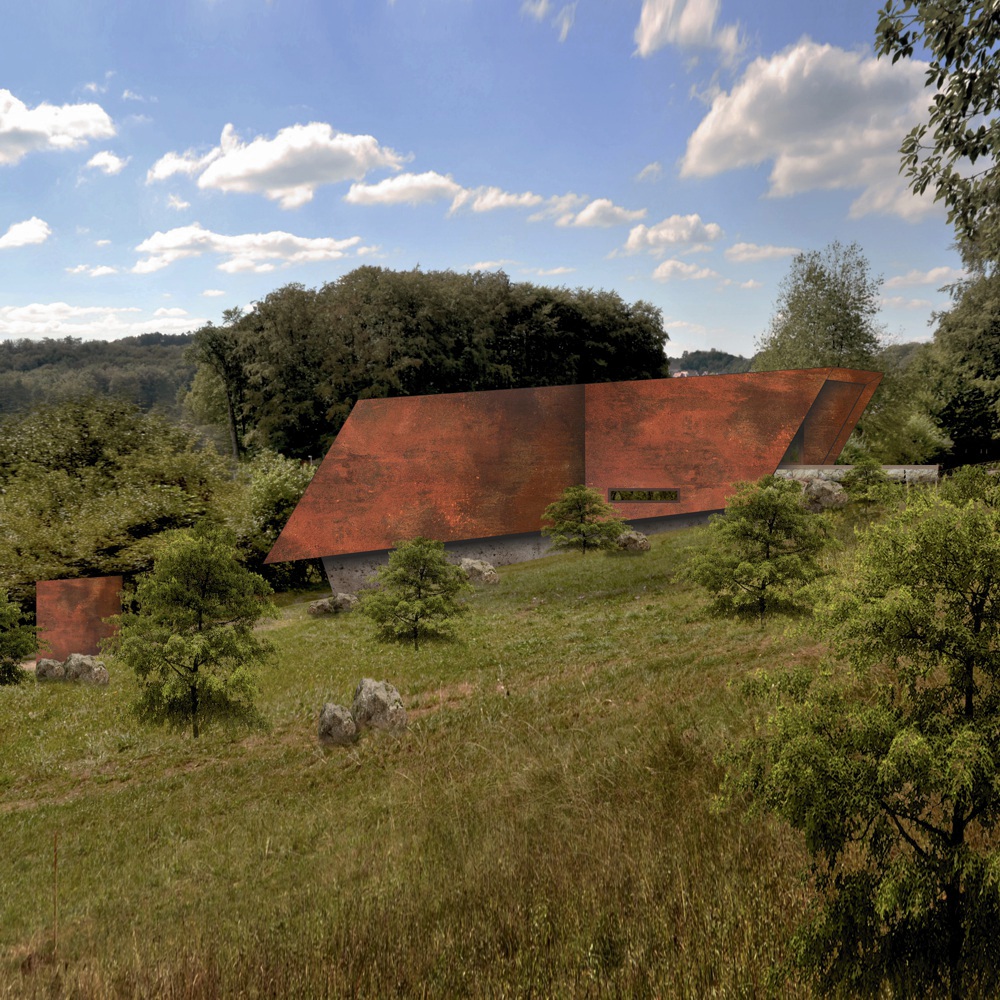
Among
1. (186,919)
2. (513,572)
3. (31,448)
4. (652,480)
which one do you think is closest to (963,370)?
(652,480)

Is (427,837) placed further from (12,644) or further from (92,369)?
(92,369)

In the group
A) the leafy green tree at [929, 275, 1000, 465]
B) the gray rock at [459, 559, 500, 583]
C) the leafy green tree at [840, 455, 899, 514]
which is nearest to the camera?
the leafy green tree at [840, 455, 899, 514]

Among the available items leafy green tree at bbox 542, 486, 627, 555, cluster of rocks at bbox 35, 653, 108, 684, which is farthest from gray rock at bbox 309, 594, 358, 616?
leafy green tree at bbox 542, 486, 627, 555

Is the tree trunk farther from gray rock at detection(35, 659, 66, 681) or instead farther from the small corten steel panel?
the small corten steel panel

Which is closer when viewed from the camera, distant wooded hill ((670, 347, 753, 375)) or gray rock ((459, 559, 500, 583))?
gray rock ((459, 559, 500, 583))

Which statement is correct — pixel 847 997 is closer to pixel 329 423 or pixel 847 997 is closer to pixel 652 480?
pixel 652 480

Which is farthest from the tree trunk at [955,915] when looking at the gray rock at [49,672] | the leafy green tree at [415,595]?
the gray rock at [49,672]

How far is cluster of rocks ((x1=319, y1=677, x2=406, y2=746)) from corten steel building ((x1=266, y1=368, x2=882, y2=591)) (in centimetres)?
1203

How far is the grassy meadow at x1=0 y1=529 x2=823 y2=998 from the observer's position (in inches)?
202

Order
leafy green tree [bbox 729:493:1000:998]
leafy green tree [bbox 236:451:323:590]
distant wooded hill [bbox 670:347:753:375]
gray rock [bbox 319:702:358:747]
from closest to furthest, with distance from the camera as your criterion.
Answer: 1. leafy green tree [bbox 729:493:1000:998]
2. gray rock [bbox 319:702:358:747]
3. leafy green tree [bbox 236:451:323:590]
4. distant wooded hill [bbox 670:347:753:375]

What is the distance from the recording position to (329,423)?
157 feet

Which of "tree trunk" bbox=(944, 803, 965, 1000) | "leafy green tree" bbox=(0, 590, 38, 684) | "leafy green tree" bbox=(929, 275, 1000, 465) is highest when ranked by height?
"leafy green tree" bbox=(929, 275, 1000, 465)

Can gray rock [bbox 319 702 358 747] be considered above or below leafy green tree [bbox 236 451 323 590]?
below

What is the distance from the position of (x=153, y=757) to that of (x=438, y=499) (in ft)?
49.5
